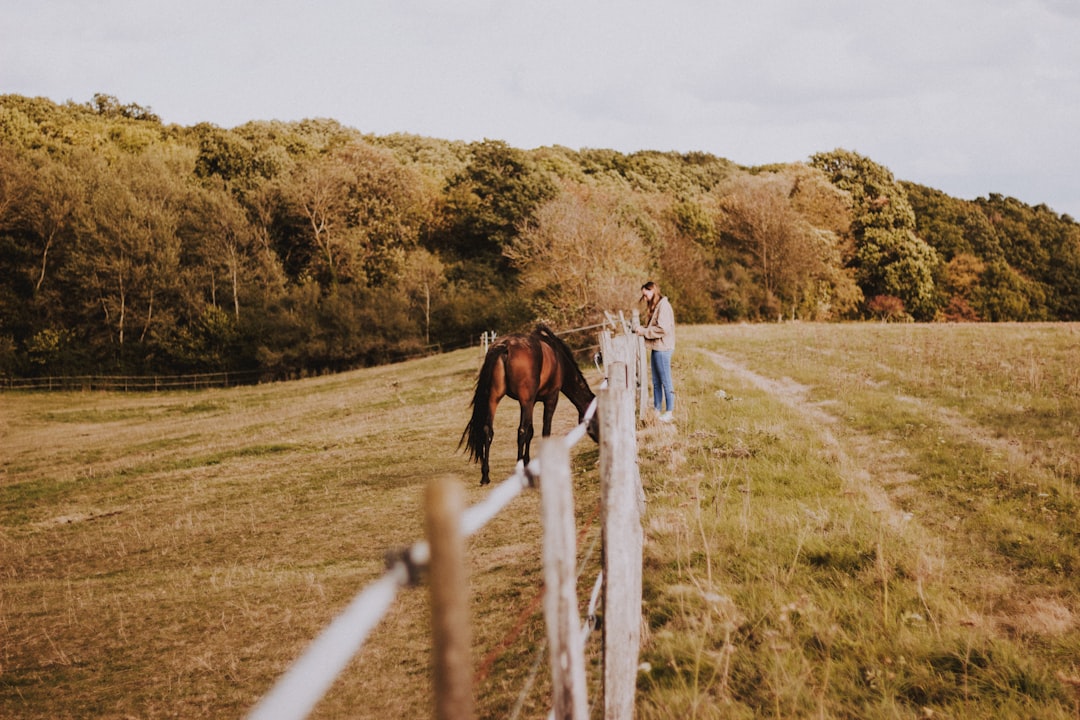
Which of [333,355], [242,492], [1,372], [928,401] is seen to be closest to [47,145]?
[1,372]

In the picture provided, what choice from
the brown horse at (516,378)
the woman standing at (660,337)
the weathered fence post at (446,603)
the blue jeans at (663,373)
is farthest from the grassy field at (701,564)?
the weathered fence post at (446,603)

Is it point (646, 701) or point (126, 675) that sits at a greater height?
point (646, 701)

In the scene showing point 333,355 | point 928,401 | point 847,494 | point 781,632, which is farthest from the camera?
point 333,355

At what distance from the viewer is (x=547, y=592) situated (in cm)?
221

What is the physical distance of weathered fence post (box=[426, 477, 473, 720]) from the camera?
4.03ft

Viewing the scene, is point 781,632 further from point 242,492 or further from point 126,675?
point 242,492

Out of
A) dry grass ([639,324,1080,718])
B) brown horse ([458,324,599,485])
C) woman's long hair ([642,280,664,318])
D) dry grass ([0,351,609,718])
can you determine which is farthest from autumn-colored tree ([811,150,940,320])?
brown horse ([458,324,599,485])

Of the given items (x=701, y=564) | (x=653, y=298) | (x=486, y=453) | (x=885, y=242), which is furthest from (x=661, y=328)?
(x=885, y=242)

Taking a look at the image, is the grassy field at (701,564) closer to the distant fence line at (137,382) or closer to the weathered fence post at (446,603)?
the weathered fence post at (446,603)

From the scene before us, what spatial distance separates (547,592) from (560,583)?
114 mm

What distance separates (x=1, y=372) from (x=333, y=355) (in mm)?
19220

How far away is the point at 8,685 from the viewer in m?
5.68

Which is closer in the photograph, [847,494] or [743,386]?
[847,494]

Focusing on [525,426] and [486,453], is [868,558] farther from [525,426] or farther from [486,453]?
[486,453]
